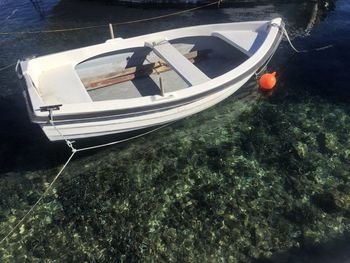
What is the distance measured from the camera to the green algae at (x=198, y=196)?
29.5ft

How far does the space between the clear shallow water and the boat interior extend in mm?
1704

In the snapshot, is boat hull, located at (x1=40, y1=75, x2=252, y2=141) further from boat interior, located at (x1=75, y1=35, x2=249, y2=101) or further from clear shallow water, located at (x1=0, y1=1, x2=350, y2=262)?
clear shallow water, located at (x1=0, y1=1, x2=350, y2=262)

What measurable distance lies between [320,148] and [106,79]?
8.23 m

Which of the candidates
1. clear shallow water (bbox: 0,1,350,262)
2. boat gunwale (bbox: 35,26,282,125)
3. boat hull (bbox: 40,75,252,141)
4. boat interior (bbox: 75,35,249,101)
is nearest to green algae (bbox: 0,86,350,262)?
clear shallow water (bbox: 0,1,350,262)

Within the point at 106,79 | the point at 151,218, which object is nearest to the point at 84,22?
the point at 106,79

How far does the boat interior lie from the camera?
40.8 feet

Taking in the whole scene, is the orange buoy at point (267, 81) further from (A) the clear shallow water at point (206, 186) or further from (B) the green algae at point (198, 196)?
(B) the green algae at point (198, 196)

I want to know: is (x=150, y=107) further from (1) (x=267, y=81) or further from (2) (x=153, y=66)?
(1) (x=267, y=81)

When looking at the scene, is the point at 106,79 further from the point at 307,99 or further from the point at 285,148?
the point at 307,99

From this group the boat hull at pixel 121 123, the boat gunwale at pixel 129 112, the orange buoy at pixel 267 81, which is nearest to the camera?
the boat gunwale at pixel 129 112

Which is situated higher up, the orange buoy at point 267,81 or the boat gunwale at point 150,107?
the boat gunwale at point 150,107

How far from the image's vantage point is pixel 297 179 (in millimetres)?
10602

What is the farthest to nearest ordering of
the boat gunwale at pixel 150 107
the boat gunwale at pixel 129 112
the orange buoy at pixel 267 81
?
the orange buoy at pixel 267 81 → the boat gunwale at pixel 129 112 → the boat gunwale at pixel 150 107

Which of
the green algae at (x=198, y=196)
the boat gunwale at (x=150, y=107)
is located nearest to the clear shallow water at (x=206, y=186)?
the green algae at (x=198, y=196)
